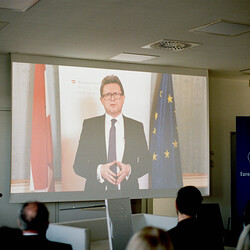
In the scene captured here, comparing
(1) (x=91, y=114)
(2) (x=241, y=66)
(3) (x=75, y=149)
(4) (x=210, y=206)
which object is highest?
(2) (x=241, y=66)

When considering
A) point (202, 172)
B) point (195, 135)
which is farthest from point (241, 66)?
point (202, 172)

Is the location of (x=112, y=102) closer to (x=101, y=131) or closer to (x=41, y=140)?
(x=101, y=131)

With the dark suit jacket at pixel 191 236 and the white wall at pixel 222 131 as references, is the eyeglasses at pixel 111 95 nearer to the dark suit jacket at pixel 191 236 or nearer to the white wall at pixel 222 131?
the white wall at pixel 222 131

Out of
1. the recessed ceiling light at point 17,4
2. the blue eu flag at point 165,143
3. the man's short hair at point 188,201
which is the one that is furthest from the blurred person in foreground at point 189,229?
the blue eu flag at point 165,143

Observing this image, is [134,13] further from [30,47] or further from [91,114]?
[91,114]

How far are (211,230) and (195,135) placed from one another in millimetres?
5266

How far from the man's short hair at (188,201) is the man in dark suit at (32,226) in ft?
3.25

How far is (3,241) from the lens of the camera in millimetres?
3164

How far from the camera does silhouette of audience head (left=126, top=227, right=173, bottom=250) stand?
1.90 m

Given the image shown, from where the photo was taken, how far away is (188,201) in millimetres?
3500

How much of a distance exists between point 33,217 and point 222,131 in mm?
7079

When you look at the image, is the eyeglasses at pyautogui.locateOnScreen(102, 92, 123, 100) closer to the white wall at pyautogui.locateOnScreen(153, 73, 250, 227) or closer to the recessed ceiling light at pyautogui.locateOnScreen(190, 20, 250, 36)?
the white wall at pyautogui.locateOnScreen(153, 73, 250, 227)

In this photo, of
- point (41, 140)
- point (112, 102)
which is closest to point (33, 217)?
point (41, 140)

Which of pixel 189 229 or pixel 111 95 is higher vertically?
pixel 111 95
